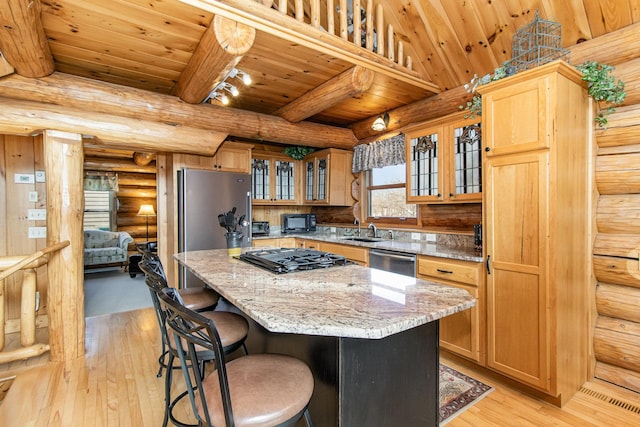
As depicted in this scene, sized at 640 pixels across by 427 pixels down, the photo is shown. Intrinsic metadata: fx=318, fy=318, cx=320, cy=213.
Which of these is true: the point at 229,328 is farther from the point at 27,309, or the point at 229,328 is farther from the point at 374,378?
the point at 27,309

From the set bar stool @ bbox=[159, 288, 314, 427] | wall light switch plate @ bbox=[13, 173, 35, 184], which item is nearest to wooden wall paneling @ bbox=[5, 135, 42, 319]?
wall light switch plate @ bbox=[13, 173, 35, 184]

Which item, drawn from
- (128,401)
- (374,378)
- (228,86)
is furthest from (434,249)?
(128,401)

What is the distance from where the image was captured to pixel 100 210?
7.44 meters

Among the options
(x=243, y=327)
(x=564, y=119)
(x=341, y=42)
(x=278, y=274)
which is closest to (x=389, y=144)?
(x=341, y=42)

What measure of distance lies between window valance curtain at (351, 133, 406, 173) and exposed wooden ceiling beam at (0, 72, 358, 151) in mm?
613

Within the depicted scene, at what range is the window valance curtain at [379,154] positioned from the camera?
152 inches

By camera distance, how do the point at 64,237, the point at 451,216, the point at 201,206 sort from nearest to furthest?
the point at 64,237 → the point at 451,216 → the point at 201,206

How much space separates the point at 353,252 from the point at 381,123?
1585 millimetres

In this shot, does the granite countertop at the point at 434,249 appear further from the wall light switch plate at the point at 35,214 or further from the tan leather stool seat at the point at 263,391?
the wall light switch plate at the point at 35,214

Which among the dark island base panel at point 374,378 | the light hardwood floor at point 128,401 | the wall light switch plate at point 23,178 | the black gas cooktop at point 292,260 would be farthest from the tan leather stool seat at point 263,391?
the wall light switch plate at point 23,178

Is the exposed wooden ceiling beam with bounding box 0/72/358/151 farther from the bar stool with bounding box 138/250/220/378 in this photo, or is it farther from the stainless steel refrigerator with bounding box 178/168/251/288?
the bar stool with bounding box 138/250/220/378

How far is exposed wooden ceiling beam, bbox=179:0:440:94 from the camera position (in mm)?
2084

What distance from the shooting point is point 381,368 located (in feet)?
4.22

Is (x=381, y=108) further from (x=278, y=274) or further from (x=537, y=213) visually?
(x=278, y=274)
